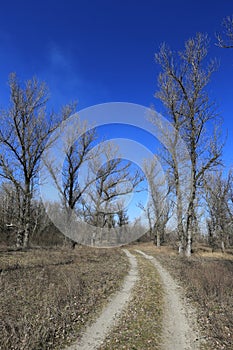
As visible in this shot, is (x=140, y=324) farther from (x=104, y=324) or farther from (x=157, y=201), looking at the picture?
(x=157, y=201)

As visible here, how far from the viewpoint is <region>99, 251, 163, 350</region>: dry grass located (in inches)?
175

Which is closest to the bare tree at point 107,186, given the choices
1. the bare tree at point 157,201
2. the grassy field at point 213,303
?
the bare tree at point 157,201

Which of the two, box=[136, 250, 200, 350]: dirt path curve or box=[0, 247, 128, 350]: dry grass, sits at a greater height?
box=[0, 247, 128, 350]: dry grass

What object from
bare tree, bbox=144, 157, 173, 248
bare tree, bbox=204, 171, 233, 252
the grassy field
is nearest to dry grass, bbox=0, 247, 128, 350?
the grassy field

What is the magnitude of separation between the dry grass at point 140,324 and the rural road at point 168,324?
0.16 m

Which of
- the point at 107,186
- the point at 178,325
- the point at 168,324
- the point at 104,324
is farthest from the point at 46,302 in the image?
the point at 107,186

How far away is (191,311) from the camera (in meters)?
6.24

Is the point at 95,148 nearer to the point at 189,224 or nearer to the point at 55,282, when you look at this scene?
the point at 189,224

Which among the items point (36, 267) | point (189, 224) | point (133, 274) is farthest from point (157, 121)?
point (36, 267)

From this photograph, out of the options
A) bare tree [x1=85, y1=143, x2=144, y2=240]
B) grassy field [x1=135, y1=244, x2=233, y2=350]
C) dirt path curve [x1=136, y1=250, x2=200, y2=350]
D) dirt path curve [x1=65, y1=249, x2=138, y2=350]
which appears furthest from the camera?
bare tree [x1=85, y1=143, x2=144, y2=240]

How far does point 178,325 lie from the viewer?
17.6 feet

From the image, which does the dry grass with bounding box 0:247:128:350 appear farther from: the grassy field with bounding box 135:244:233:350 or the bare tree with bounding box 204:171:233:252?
the bare tree with bounding box 204:171:233:252

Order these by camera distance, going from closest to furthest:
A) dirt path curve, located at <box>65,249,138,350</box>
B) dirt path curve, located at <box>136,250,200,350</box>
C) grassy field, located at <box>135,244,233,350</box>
Answer: dirt path curve, located at <box>65,249,138,350</box>
dirt path curve, located at <box>136,250,200,350</box>
grassy field, located at <box>135,244,233,350</box>

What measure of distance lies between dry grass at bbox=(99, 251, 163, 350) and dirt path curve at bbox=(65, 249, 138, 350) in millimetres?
160
